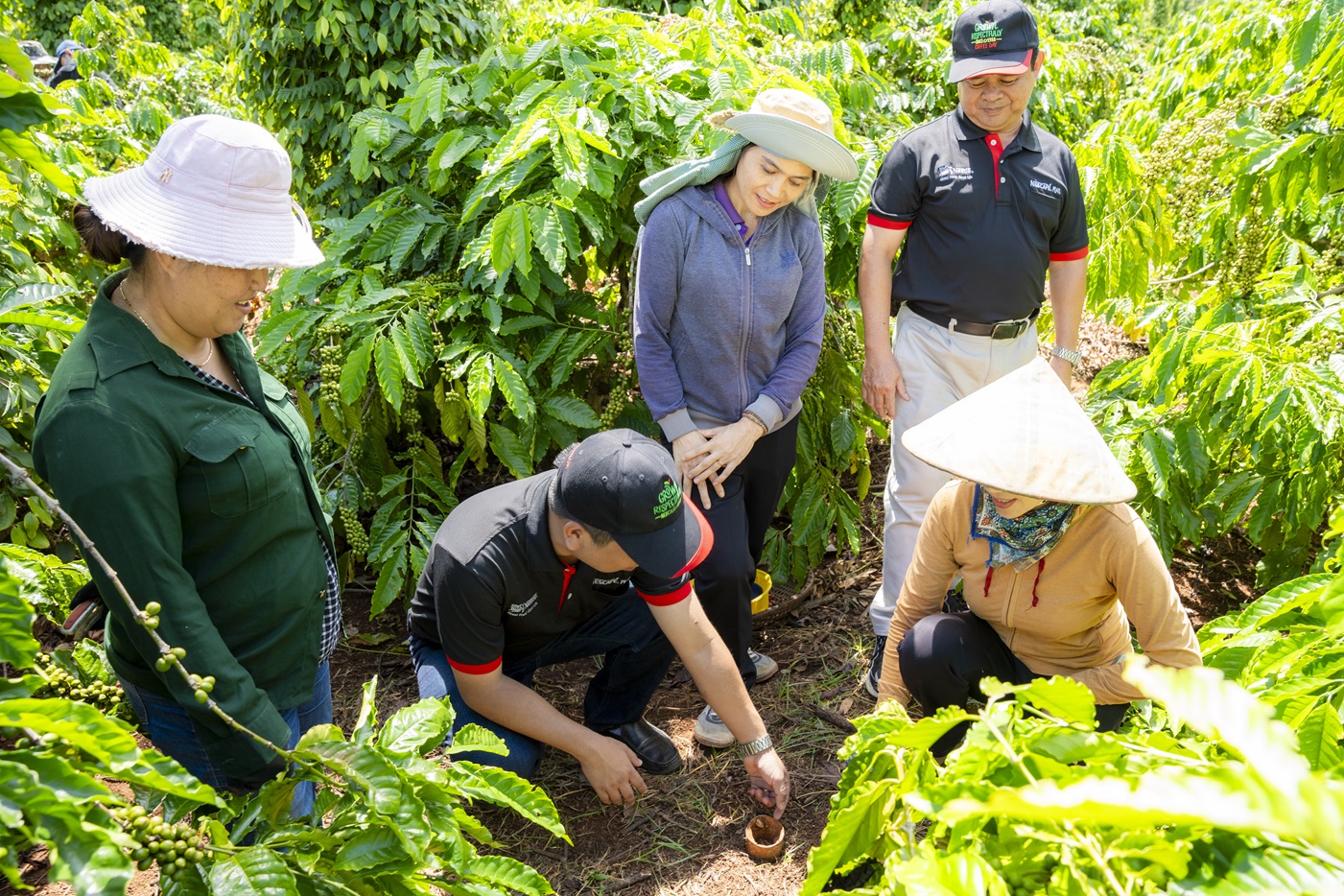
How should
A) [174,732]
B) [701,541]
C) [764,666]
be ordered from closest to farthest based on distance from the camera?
[174,732] < [701,541] < [764,666]

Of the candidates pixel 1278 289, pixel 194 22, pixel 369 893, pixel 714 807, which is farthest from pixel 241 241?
pixel 194 22

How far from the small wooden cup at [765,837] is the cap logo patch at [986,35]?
7.14 ft

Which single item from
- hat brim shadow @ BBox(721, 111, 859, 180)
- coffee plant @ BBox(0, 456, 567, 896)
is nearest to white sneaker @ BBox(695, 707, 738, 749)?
coffee plant @ BBox(0, 456, 567, 896)

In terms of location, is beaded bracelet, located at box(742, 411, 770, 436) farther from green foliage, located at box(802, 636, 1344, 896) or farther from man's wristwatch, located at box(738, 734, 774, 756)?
green foliage, located at box(802, 636, 1344, 896)

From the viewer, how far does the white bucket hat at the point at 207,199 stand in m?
1.59

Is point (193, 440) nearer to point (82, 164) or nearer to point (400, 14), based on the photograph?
point (82, 164)

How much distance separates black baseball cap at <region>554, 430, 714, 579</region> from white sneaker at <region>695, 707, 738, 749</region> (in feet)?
2.78

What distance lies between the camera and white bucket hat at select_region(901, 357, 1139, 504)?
1.98m

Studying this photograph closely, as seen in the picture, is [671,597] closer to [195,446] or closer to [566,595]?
[566,595]

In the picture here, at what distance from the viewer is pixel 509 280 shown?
317cm

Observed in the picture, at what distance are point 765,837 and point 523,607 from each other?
85 centimetres

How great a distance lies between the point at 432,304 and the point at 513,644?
1189 millimetres

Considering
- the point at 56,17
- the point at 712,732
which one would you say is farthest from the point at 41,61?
the point at 712,732

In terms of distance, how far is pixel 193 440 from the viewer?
1.61m
